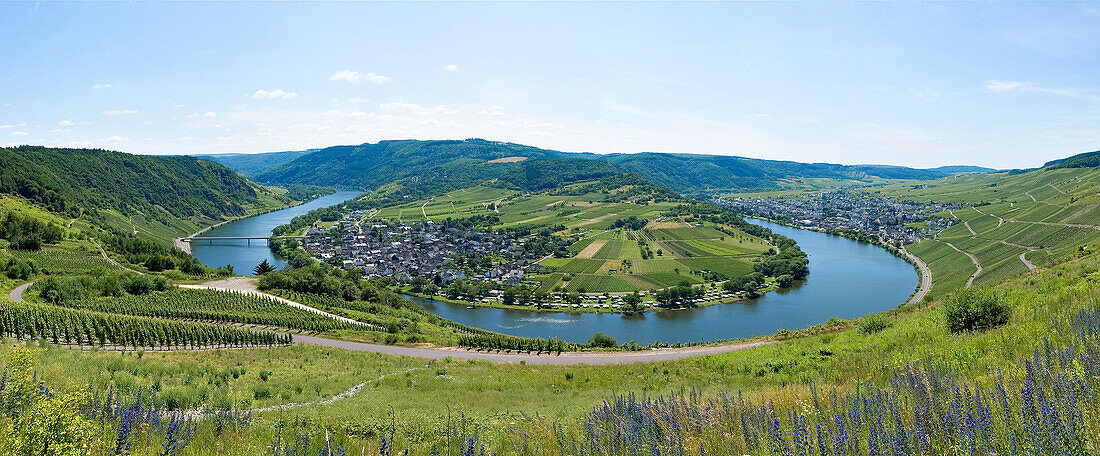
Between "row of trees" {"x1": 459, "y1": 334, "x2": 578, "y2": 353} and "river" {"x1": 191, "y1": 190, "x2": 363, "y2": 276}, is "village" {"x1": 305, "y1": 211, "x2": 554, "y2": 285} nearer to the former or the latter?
"river" {"x1": 191, "y1": 190, "x2": 363, "y2": 276}

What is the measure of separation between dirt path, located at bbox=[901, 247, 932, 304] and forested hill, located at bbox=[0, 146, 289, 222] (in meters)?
144

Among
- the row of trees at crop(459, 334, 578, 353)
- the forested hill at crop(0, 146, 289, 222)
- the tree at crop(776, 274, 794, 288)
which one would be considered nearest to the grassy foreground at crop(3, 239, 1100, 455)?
the row of trees at crop(459, 334, 578, 353)

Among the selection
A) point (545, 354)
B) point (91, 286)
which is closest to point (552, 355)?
point (545, 354)

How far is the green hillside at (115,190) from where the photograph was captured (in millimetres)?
101500

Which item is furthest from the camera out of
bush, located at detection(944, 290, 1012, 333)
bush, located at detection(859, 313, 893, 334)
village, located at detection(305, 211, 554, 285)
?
village, located at detection(305, 211, 554, 285)

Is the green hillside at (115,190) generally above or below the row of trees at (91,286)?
above

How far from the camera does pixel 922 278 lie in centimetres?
8081

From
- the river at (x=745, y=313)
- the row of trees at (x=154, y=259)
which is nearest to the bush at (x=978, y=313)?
the river at (x=745, y=313)

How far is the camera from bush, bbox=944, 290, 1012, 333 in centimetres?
1453

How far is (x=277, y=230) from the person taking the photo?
446 ft

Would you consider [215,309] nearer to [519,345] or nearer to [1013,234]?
[519,345]

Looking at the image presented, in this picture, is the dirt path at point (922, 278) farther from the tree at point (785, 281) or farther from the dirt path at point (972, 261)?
the tree at point (785, 281)

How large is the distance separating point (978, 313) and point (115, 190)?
199153 mm

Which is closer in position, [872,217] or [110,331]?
[110,331]
